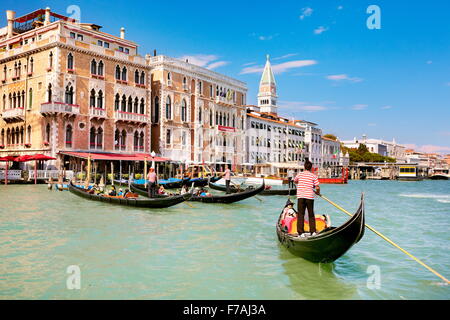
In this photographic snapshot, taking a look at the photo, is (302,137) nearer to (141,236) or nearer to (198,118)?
(198,118)

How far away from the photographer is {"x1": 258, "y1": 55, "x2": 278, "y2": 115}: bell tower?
68981 millimetres

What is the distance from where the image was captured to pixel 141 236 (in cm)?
873

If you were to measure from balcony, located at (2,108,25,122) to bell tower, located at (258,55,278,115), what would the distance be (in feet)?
155

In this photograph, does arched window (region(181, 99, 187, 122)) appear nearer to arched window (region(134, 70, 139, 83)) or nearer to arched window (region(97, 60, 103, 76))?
arched window (region(134, 70, 139, 83))

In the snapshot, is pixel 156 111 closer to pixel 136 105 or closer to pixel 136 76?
pixel 136 105

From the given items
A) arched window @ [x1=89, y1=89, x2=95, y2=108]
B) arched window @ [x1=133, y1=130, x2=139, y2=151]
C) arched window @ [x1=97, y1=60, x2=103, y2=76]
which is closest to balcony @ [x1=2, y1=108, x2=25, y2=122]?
arched window @ [x1=89, y1=89, x2=95, y2=108]

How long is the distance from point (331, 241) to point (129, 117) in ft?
77.3

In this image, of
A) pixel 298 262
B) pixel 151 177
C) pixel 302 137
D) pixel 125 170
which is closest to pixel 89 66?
pixel 125 170

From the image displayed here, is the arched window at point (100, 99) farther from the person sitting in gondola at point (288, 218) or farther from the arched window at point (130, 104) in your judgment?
the person sitting in gondola at point (288, 218)

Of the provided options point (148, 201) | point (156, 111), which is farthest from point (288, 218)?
point (156, 111)

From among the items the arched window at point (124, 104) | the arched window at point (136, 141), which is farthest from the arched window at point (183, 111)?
the arched window at point (124, 104)

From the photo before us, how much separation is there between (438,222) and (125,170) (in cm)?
1980

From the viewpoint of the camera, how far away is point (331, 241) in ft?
17.7

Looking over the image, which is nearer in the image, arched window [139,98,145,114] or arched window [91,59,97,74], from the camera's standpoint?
arched window [91,59,97,74]
